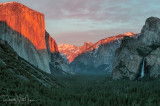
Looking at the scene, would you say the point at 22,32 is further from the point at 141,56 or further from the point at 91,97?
the point at 141,56

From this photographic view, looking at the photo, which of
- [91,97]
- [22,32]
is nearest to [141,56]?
[22,32]

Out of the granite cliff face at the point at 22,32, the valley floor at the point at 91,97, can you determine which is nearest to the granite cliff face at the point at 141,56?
the valley floor at the point at 91,97

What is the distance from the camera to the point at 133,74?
121 metres

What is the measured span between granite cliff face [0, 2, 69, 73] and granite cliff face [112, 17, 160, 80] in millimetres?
60178

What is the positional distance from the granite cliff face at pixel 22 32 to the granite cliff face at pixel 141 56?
197ft

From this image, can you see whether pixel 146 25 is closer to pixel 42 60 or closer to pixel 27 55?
pixel 42 60

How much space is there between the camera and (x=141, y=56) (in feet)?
410

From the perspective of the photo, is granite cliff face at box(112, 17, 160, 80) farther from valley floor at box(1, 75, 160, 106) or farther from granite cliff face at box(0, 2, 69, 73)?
granite cliff face at box(0, 2, 69, 73)

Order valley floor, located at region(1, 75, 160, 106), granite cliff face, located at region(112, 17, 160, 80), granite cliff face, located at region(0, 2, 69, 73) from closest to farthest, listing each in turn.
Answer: valley floor, located at region(1, 75, 160, 106), granite cliff face, located at region(0, 2, 69, 73), granite cliff face, located at region(112, 17, 160, 80)

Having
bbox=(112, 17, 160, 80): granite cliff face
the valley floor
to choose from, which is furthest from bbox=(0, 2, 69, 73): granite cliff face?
bbox=(112, 17, 160, 80): granite cliff face

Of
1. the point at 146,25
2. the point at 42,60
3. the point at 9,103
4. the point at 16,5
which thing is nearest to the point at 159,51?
the point at 146,25

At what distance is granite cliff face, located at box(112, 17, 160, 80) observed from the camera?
116m

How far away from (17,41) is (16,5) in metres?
24.6

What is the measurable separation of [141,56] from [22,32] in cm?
8596
